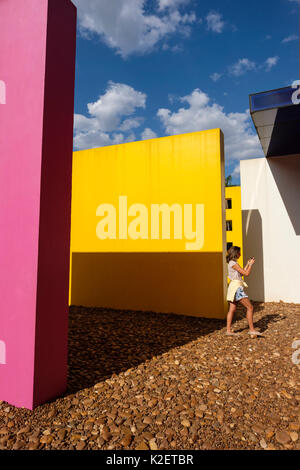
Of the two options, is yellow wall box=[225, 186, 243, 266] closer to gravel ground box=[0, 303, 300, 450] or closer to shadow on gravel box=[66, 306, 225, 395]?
shadow on gravel box=[66, 306, 225, 395]

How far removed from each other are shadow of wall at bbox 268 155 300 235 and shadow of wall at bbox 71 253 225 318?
11.6ft

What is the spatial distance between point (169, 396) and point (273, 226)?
6.85 meters

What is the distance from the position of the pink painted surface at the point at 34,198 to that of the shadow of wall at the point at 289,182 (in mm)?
7299

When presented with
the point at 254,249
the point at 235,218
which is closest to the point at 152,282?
the point at 254,249

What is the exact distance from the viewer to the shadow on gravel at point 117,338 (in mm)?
3887

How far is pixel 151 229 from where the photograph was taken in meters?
7.14

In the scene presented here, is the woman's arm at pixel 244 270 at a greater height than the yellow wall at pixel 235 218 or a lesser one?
lesser

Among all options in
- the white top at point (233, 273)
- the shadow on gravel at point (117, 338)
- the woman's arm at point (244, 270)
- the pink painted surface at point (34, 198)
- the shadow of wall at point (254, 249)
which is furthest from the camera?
the shadow of wall at point (254, 249)

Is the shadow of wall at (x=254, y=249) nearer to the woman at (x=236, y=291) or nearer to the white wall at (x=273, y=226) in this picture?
the white wall at (x=273, y=226)

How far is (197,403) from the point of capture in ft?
9.97

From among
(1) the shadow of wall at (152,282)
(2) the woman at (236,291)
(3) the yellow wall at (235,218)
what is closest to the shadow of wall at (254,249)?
(3) the yellow wall at (235,218)

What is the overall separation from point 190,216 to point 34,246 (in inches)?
176

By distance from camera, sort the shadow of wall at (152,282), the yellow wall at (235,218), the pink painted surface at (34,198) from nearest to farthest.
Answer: the pink painted surface at (34,198) → the shadow of wall at (152,282) → the yellow wall at (235,218)

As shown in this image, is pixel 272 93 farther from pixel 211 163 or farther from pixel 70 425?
pixel 70 425
